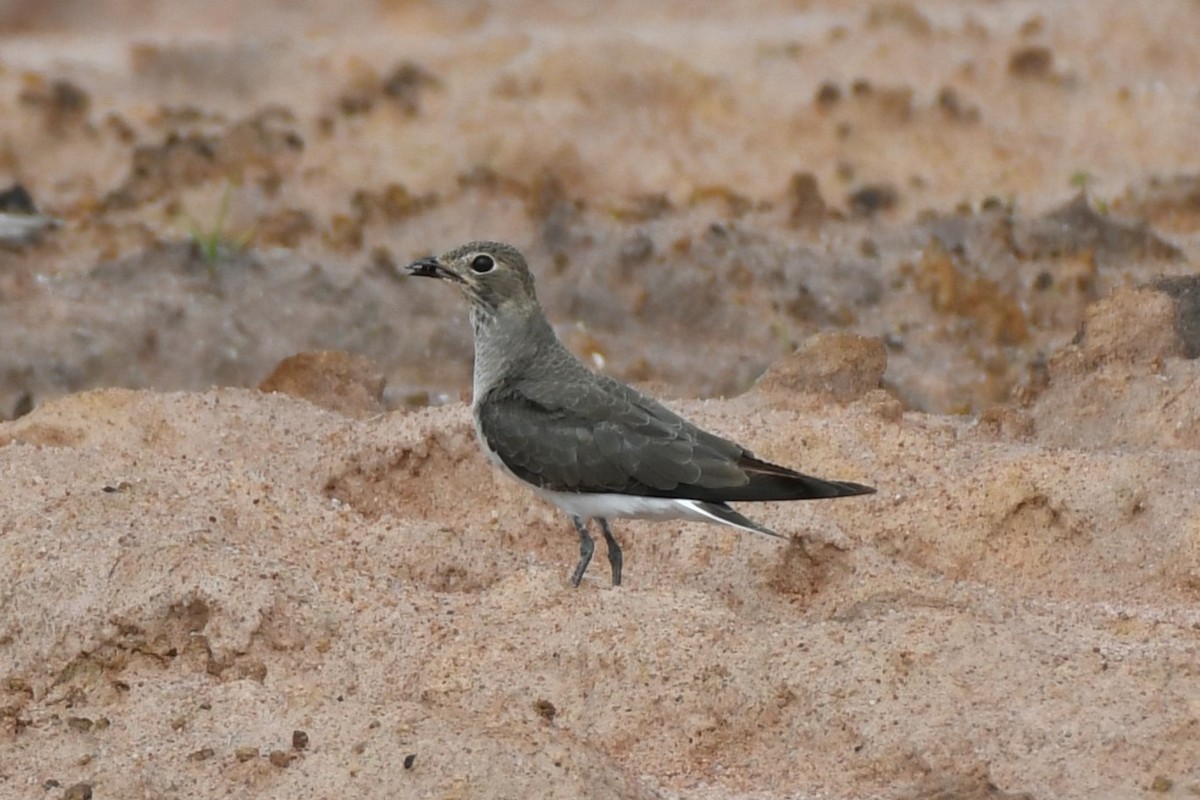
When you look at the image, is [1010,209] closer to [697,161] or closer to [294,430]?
[697,161]

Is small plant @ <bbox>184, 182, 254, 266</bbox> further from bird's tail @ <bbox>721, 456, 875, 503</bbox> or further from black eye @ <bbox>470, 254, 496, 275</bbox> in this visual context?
bird's tail @ <bbox>721, 456, 875, 503</bbox>

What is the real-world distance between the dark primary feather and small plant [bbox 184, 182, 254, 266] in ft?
15.9

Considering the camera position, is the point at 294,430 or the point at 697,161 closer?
the point at 294,430

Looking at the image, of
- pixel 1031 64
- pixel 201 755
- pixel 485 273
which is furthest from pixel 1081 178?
pixel 201 755

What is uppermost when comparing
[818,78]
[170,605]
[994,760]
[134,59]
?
[994,760]

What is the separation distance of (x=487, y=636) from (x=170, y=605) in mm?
924

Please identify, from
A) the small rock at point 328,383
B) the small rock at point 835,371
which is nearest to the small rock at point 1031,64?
the small rock at point 835,371

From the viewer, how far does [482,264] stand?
693cm

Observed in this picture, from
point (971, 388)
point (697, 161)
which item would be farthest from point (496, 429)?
point (697, 161)

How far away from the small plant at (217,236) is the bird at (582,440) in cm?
448

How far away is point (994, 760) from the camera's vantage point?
16.7 feet

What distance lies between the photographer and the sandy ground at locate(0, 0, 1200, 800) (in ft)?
17.4

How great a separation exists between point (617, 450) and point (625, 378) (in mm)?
3702

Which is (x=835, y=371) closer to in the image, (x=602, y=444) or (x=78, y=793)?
(x=602, y=444)
